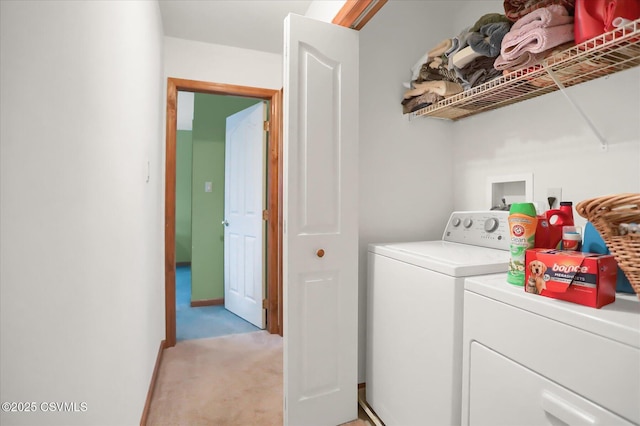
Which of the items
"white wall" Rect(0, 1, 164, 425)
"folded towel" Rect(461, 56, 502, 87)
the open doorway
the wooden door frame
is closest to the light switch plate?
"folded towel" Rect(461, 56, 502, 87)

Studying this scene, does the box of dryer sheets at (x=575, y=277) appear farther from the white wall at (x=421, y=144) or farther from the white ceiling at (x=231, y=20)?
the white ceiling at (x=231, y=20)

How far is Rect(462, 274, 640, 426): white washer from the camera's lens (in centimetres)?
73

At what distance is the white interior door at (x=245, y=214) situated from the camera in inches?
121

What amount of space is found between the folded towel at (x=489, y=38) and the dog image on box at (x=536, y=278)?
0.95 metres

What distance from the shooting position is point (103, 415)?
98 cm

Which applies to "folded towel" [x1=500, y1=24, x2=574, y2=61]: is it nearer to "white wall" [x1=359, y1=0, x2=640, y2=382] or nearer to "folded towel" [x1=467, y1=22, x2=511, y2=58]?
"folded towel" [x1=467, y1=22, x2=511, y2=58]

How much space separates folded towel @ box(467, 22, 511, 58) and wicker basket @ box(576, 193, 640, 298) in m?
0.91

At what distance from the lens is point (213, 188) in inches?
156

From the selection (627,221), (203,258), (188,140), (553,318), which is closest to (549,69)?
(627,221)

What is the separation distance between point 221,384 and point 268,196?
156 cm

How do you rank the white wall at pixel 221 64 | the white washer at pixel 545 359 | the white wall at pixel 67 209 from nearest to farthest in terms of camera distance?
the white wall at pixel 67 209
the white washer at pixel 545 359
the white wall at pixel 221 64

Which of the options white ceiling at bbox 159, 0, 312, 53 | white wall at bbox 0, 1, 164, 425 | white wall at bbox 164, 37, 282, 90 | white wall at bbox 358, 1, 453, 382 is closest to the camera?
white wall at bbox 0, 1, 164, 425

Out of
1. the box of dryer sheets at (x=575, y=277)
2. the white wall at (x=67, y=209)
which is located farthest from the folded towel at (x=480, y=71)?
the white wall at (x=67, y=209)

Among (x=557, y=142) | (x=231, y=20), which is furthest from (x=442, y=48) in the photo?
(x=231, y=20)
